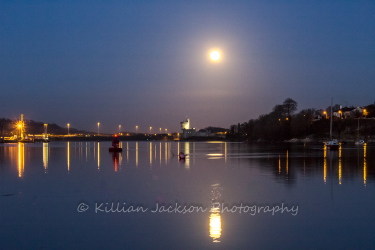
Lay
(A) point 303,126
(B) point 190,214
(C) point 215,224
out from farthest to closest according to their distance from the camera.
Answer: (A) point 303,126
(B) point 190,214
(C) point 215,224

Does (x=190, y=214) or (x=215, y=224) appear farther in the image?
(x=190, y=214)

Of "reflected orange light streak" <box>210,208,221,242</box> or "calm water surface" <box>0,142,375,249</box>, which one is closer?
"calm water surface" <box>0,142,375,249</box>

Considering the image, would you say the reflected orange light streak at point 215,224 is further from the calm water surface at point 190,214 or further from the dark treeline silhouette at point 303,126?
the dark treeline silhouette at point 303,126

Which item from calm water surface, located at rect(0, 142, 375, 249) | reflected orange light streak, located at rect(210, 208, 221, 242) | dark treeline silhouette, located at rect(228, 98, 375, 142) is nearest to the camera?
calm water surface, located at rect(0, 142, 375, 249)

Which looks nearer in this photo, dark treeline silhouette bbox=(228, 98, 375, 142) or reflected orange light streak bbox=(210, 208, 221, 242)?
reflected orange light streak bbox=(210, 208, 221, 242)

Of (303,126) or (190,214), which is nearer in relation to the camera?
(190,214)

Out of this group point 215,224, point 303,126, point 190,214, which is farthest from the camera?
point 303,126

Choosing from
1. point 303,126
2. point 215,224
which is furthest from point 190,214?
point 303,126

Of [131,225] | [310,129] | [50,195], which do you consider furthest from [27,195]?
[310,129]

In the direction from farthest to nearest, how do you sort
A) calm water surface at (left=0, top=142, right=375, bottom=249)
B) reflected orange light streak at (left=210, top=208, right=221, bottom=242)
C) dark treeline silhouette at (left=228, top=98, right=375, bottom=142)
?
dark treeline silhouette at (left=228, top=98, right=375, bottom=142), reflected orange light streak at (left=210, top=208, right=221, bottom=242), calm water surface at (left=0, top=142, right=375, bottom=249)

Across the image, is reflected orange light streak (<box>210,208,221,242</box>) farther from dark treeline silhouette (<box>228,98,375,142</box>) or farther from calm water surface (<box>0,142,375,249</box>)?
dark treeline silhouette (<box>228,98,375,142</box>)

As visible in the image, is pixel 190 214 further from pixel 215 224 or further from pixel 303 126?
pixel 303 126

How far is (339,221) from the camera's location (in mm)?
13516

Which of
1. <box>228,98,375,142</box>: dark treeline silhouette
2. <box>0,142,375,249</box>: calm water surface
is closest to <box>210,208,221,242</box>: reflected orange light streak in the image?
<box>0,142,375,249</box>: calm water surface
